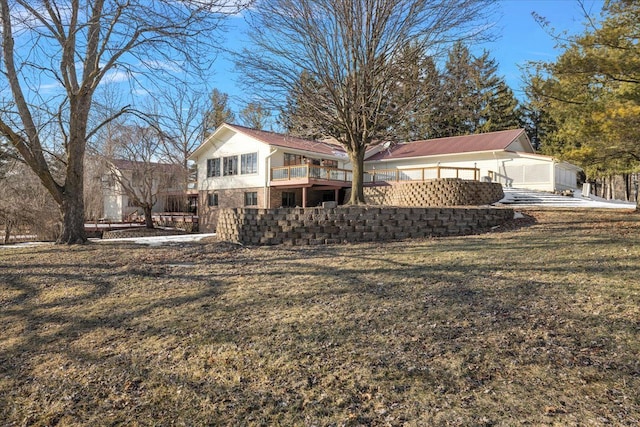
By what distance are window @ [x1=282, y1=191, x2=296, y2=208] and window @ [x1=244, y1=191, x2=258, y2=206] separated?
5.49 feet

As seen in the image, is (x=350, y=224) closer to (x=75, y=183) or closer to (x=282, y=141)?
(x=75, y=183)

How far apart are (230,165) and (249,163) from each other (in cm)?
184

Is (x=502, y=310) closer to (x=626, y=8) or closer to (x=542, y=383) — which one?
(x=542, y=383)

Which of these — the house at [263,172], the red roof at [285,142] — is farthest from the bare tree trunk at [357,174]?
the red roof at [285,142]

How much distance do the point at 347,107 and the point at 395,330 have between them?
9597mm

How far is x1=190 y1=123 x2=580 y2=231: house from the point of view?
23219 millimetres

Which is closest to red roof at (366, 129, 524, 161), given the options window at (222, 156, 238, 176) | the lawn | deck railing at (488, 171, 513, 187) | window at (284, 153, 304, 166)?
deck railing at (488, 171, 513, 187)

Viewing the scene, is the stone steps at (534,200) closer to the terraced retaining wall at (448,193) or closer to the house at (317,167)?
the terraced retaining wall at (448,193)

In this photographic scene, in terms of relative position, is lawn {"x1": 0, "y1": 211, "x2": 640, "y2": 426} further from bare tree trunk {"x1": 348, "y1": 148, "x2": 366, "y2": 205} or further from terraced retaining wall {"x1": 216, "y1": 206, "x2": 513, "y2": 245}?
bare tree trunk {"x1": 348, "y1": 148, "x2": 366, "y2": 205}

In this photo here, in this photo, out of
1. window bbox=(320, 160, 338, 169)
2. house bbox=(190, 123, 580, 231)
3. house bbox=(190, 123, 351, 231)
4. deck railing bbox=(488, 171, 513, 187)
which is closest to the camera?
house bbox=(190, 123, 580, 231)

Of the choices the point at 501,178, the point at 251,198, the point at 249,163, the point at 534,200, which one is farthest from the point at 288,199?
the point at 534,200

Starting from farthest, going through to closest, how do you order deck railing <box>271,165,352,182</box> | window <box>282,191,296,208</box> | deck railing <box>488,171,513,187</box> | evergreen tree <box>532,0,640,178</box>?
window <box>282,191,296,208</box>, deck railing <box>488,171,513,187</box>, deck railing <box>271,165,352,182</box>, evergreen tree <box>532,0,640,178</box>

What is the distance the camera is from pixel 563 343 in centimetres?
348

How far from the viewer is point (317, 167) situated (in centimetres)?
2267
